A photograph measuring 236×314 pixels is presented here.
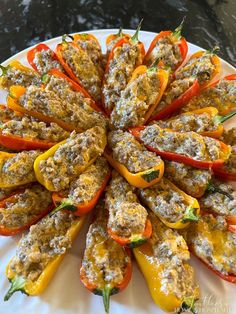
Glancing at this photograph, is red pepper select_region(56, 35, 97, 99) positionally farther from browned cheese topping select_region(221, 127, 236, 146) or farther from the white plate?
the white plate

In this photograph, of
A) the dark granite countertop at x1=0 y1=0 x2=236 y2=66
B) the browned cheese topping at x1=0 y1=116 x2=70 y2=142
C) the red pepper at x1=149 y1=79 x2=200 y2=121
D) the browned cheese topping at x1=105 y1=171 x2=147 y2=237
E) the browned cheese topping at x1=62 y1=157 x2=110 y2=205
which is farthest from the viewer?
Answer: the dark granite countertop at x1=0 y1=0 x2=236 y2=66

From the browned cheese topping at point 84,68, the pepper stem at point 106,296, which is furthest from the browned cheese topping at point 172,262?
the browned cheese topping at point 84,68

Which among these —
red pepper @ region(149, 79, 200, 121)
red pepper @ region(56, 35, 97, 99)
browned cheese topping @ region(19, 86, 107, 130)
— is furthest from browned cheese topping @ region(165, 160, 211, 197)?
red pepper @ region(56, 35, 97, 99)

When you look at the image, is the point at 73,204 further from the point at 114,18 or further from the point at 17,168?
the point at 114,18

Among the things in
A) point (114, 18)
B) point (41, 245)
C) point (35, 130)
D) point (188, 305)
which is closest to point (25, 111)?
point (35, 130)

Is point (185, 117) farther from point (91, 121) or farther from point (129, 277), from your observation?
point (129, 277)

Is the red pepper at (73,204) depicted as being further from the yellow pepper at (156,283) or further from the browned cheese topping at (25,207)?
the yellow pepper at (156,283)

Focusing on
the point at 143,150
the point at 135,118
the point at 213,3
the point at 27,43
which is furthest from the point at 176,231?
the point at 213,3
